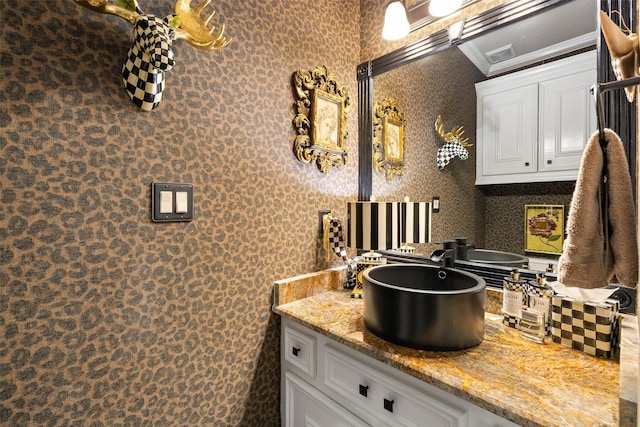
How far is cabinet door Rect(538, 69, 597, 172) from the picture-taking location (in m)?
1.01

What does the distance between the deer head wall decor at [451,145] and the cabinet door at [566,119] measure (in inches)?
11.1

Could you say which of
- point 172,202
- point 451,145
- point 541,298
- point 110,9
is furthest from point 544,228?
point 110,9

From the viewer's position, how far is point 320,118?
1.49m

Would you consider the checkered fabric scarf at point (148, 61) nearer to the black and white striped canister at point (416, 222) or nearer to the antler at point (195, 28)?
the antler at point (195, 28)

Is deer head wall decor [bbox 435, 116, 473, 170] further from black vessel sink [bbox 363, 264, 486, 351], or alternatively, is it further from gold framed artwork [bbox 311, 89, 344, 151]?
black vessel sink [bbox 363, 264, 486, 351]

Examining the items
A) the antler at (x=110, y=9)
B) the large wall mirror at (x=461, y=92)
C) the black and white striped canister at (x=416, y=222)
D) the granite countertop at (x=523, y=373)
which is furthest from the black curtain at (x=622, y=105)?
the antler at (x=110, y=9)

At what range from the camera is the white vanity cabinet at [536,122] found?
40.2 inches

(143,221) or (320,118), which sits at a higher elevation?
(320,118)

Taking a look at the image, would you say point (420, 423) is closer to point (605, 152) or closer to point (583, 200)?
point (583, 200)

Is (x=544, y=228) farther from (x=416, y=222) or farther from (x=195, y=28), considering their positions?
(x=195, y=28)

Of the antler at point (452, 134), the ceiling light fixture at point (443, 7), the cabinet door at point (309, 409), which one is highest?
the ceiling light fixture at point (443, 7)

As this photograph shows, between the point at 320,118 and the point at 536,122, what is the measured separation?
2.93 feet

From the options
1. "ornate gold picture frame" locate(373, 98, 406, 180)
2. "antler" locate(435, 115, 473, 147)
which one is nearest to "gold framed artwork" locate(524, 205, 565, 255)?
"antler" locate(435, 115, 473, 147)

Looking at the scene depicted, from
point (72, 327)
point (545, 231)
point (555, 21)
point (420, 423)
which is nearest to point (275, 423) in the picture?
point (420, 423)
